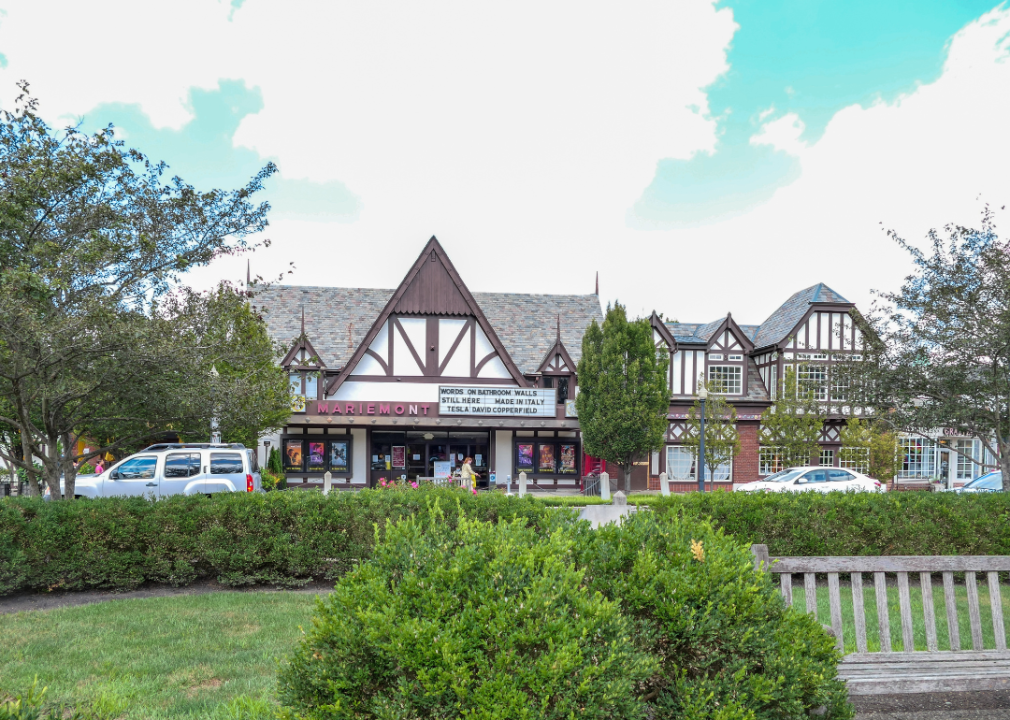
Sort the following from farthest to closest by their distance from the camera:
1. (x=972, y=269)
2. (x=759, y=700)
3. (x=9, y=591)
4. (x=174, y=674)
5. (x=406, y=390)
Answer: (x=406, y=390)
(x=972, y=269)
(x=9, y=591)
(x=174, y=674)
(x=759, y=700)

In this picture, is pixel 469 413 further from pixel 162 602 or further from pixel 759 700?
pixel 759 700

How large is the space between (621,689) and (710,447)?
2472 cm

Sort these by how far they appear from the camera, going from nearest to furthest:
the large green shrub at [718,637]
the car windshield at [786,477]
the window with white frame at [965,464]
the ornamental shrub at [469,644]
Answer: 1. the ornamental shrub at [469,644]
2. the large green shrub at [718,637]
3. the car windshield at [786,477]
4. the window with white frame at [965,464]

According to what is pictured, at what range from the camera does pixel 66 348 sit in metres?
7.84

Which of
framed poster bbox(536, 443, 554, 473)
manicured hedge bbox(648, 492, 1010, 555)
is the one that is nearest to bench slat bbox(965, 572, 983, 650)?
manicured hedge bbox(648, 492, 1010, 555)

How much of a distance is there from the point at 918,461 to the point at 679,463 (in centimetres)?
1232

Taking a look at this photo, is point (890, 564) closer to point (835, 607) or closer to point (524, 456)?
point (835, 607)

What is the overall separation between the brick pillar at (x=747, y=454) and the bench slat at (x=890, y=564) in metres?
24.9

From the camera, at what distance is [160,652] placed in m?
5.95

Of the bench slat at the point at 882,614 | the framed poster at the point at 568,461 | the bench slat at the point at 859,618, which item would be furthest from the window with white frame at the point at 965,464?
the bench slat at the point at 859,618

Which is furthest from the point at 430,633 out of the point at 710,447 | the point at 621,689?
the point at 710,447

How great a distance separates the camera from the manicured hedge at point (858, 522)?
9.57m

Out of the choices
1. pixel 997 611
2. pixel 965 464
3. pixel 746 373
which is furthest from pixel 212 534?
pixel 965 464

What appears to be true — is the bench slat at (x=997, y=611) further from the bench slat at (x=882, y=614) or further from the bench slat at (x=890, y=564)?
the bench slat at (x=882, y=614)
